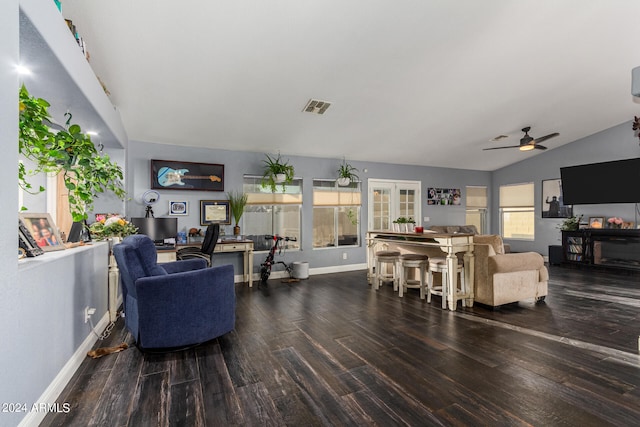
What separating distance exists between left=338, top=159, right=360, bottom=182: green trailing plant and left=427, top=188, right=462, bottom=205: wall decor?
2.19 meters

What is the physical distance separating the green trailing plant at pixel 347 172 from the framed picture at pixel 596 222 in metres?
5.13

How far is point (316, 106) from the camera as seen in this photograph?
4.52 m

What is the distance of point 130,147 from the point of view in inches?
195

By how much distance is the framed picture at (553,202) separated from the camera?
24.3 feet

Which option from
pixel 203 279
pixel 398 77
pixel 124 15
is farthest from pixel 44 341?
pixel 398 77

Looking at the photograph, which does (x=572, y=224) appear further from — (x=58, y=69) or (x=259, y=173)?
(x=58, y=69)

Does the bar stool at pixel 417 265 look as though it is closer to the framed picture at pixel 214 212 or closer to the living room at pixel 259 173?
the living room at pixel 259 173

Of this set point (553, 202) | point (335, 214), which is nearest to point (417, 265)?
point (335, 214)

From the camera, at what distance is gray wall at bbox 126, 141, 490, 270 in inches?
198

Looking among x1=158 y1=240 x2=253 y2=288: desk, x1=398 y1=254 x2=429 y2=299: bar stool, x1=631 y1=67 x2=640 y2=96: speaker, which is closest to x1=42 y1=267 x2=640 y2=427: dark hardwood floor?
x1=398 y1=254 x2=429 y2=299: bar stool

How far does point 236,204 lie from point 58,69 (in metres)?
3.44

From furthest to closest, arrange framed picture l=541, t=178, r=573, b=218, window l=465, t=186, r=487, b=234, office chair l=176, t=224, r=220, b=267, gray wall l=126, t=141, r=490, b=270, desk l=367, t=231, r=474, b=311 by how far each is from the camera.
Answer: window l=465, t=186, r=487, b=234 < framed picture l=541, t=178, r=573, b=218 < gray wall l=126, t=141, r=490, b=270 < office chair l=176, t=224, r=220, b=267 < desk l=367, t=231, r=474, b=311

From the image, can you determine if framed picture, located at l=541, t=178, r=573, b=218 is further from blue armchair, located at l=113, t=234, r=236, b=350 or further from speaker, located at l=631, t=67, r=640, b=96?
blue armchair, located at l=113, t=234, r=236, b=350

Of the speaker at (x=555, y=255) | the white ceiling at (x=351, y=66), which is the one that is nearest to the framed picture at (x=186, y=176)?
the white ceiling at (x=351, y=66)
